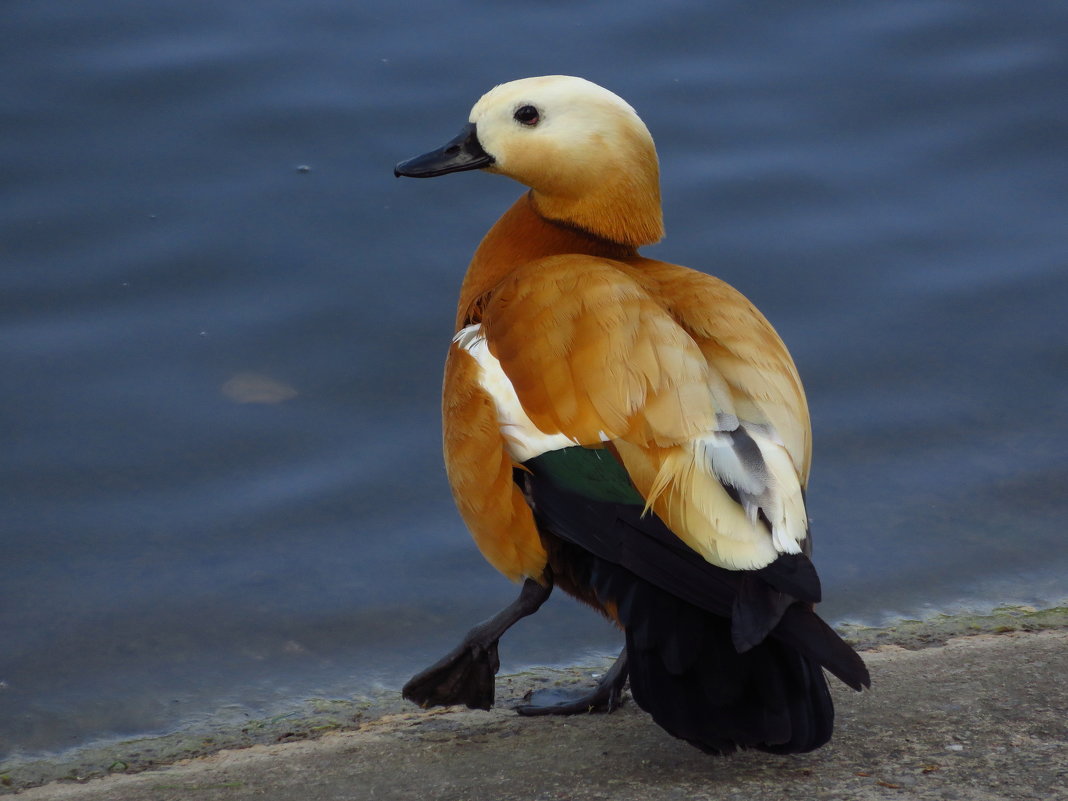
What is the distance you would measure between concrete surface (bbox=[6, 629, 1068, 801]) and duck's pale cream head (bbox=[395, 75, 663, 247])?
4.22ft

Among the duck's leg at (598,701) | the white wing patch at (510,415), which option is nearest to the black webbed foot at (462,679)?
Answer: the duck's leg at (598,701)

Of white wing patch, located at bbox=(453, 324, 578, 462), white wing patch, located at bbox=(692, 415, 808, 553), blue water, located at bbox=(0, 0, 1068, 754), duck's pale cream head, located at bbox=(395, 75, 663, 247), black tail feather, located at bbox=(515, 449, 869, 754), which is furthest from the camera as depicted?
blue water, located at bbox=(0, 0, 1068, 754)

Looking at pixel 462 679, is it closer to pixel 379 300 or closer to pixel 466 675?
pixel 466 675

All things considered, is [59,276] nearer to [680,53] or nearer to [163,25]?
[163,25]

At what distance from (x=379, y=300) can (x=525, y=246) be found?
1.97 meters

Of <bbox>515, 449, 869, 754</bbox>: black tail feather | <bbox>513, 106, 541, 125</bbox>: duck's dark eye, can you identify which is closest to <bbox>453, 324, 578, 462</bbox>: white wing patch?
<bbox>515, 449, 869, 754</bbox>: black tail feather

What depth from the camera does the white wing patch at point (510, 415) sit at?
304cm

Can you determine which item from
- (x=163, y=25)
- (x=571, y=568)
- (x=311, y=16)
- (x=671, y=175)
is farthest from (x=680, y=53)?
(x=571, y=568)

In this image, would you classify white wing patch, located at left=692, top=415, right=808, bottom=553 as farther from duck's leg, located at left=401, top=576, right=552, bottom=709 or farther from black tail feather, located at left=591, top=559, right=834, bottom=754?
duck's leg, located at left=401, top=576, right=552, bottom=709

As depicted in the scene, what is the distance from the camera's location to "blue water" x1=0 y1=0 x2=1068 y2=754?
444cm

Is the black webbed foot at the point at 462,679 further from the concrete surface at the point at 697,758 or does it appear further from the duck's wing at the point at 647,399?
the duck's wing at the point at 647,399

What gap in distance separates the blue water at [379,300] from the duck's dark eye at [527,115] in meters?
1.48

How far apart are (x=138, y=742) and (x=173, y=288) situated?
2.43 meters

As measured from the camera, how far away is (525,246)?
153 inches
